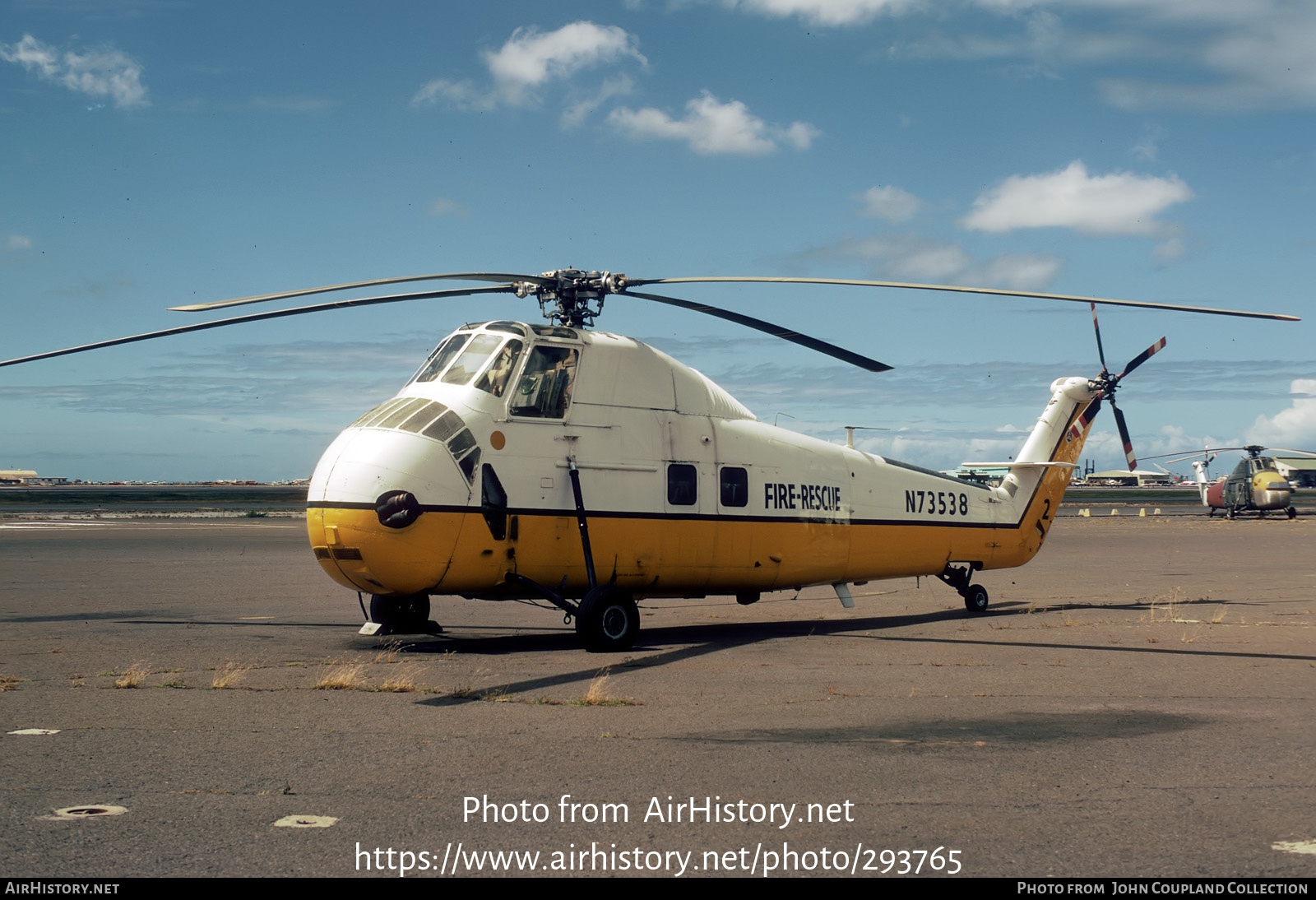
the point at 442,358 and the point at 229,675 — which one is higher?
the point at 442,358

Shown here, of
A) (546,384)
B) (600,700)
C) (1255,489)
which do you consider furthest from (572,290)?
(1255,489)

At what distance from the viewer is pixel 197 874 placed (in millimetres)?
5086

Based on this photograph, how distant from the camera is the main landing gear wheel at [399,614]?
1504 centimetres

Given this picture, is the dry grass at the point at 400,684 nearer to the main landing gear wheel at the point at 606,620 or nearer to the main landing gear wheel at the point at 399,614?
the main landing gear wheel at the point at 606,620

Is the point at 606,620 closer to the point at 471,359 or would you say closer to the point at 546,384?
the point at 546,384

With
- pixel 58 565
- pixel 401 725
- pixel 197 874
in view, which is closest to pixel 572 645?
pixel 401 725

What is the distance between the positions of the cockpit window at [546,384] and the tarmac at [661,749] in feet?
11.3

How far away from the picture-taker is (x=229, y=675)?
436 inches

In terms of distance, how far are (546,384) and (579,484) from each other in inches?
60.0

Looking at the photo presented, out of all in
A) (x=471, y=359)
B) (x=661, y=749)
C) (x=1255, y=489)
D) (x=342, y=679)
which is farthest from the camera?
(x=1255, y=489)

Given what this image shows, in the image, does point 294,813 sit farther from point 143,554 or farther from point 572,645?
point 143,554

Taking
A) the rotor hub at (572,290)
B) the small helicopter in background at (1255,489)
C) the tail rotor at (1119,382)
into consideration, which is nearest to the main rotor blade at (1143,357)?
the tail rotor at (1119,382)

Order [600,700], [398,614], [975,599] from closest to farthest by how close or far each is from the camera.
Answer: [600,700] → [398,614] → [975,599]

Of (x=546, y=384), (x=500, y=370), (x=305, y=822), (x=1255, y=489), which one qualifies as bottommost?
(x=305, y=822)
